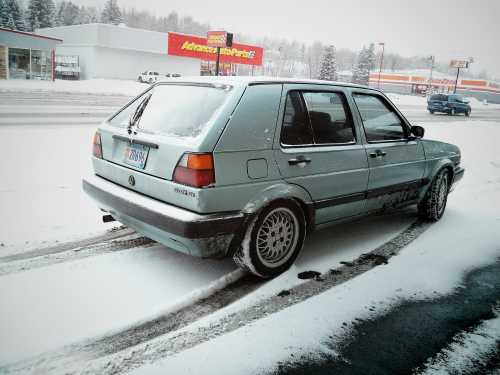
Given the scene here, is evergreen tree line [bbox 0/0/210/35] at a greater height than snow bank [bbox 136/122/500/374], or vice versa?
evergreen tree line [bbox 0/0/210/35]

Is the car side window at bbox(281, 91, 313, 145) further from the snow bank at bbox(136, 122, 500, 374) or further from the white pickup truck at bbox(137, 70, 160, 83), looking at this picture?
the white pickup truck at bbox(137, 70, 160, 83)

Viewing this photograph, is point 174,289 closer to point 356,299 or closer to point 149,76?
point 356,299

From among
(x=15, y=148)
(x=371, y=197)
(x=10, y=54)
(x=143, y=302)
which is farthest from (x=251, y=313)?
(x=10, y=54)

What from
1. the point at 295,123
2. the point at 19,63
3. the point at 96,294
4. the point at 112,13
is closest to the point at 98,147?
the point at 96,294

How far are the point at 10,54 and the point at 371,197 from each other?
124ft

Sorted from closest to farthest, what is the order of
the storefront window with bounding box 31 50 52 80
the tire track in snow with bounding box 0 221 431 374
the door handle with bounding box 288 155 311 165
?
the tire track in snow with bounding box 0 221 431 374, the door handle with bounding box 288 155 311 165, the storefront window with bounding box 31 50 52 80

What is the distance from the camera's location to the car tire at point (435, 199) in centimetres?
548

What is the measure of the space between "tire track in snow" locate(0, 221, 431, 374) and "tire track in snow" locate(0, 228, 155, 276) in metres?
1.33

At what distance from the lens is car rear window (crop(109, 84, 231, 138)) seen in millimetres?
3344

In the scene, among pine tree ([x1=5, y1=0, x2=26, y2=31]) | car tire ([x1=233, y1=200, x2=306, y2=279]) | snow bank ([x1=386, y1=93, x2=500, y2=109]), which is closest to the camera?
car tire ([x1=233, y1=200, x2=306, y2=279])

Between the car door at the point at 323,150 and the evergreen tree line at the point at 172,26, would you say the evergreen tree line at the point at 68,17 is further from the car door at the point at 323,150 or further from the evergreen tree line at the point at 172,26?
the car door at the point at 323,150

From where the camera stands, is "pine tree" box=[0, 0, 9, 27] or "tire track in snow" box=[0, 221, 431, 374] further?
"pine tree" box=[0, 0, 9, 27]

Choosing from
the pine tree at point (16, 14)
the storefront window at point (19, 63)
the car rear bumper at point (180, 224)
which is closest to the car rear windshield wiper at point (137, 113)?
the car rear bumper at point (180, 224)

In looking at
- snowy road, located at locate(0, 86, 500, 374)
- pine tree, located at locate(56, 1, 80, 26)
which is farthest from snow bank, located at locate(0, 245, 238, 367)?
pine tree, located at locate(56, 1, 80, 26)
